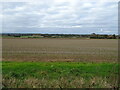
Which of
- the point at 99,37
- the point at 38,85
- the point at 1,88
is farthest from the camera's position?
the point at 99,37

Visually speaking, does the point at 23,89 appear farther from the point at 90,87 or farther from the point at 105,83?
the point at 105,83

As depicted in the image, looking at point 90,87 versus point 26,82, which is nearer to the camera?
point 90,87

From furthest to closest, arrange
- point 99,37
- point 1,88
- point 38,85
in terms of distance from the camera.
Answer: point 99,37 < point 38,85 < point 1,88

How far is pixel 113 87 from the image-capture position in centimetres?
475

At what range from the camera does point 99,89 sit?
4703 mm

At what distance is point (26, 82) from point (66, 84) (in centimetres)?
127

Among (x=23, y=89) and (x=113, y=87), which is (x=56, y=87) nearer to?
(x=23, y=89)

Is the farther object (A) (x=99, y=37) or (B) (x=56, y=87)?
(A) (x=99, y=37)

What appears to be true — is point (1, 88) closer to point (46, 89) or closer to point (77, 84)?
point (46, 89)

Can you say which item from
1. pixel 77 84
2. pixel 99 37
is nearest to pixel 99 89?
pixel 77 84

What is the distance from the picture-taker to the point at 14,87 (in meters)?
4.77

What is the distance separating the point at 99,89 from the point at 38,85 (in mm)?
1781

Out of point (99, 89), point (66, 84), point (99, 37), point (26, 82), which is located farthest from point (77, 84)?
Answer: point (99, 37)

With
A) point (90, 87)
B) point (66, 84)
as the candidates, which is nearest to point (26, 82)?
point (66, 84)
